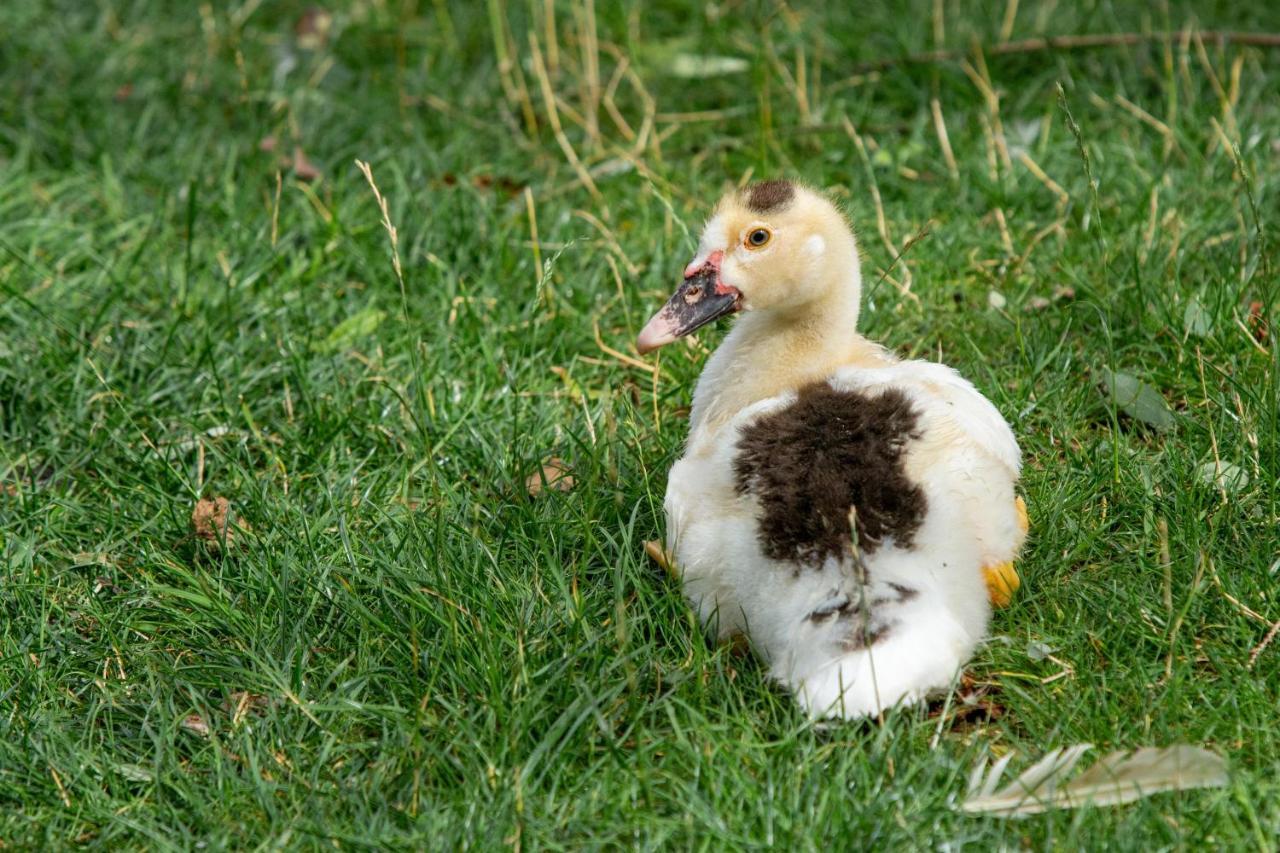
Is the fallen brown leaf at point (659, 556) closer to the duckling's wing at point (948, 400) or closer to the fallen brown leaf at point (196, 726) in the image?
the duckling's wing at point (948, 400)

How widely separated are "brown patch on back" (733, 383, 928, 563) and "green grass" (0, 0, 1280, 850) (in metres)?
0.35

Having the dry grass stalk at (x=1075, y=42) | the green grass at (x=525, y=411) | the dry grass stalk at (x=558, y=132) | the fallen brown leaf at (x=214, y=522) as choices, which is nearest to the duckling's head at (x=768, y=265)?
the green grass at (x=525, y=411)

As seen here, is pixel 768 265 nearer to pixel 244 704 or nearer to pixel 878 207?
pixel 878 207

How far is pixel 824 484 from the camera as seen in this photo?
10.6ft

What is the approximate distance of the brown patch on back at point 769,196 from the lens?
12.9 feet

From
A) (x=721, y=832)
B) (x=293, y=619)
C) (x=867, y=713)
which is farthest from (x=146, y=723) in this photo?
(x=867, y=713)

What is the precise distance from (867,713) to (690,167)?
11.2 feet

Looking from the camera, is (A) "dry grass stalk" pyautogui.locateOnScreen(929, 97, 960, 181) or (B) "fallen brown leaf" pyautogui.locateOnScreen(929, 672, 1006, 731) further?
(A) "dry grass stalk" pyautogui.locateOnScreen(929, 97, 960, 181)

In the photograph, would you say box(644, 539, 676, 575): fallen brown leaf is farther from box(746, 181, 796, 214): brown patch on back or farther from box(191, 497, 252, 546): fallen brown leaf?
box(191, 497, 252, 546): fallen brown leaf

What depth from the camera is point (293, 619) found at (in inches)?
144

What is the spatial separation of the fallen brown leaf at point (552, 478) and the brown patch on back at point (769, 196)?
0.92 m

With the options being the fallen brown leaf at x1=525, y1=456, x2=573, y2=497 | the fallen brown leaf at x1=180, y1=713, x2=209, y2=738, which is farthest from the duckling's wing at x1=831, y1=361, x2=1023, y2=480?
the fallen brown leaf at x1=180, y1=713, x2=209, y2=738

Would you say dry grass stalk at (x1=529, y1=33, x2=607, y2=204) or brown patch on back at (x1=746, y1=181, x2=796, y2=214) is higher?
brown patch on back at (x1=746, y1=181, x2=796, y2=214)

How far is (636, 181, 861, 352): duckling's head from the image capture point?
388 cm
